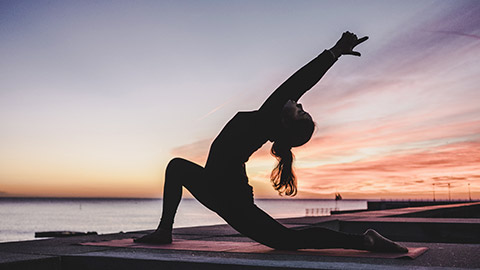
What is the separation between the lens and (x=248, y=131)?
4117mm

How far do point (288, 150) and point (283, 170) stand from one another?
20cm

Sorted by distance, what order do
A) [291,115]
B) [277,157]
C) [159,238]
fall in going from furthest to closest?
[159,238]
[277,157]
[291,115]

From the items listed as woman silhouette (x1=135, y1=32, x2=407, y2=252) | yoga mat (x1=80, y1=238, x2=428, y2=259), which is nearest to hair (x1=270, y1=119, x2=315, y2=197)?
woman silhouette (x1=135, y1=32, x2=407, y2=252)

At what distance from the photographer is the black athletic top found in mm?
4027

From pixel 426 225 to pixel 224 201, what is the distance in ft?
20.0

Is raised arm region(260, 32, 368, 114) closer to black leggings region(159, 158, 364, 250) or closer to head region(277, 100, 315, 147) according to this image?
head region(277, 100, 315, 147)

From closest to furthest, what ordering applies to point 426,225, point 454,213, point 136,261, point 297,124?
point 136,261, point 297,124, point 426,225, point 454,213

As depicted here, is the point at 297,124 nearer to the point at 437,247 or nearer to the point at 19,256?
the point at 437,247

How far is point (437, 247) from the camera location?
188 inches

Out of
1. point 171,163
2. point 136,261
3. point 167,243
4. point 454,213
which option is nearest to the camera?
point 136,261

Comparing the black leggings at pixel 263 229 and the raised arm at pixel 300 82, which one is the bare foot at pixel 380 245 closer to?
the black leggings at pixel 263 229

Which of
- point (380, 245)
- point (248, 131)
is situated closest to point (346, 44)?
point (248, 131)

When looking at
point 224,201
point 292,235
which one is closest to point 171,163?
point 224,201

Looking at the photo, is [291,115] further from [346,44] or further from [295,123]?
[346,44]
